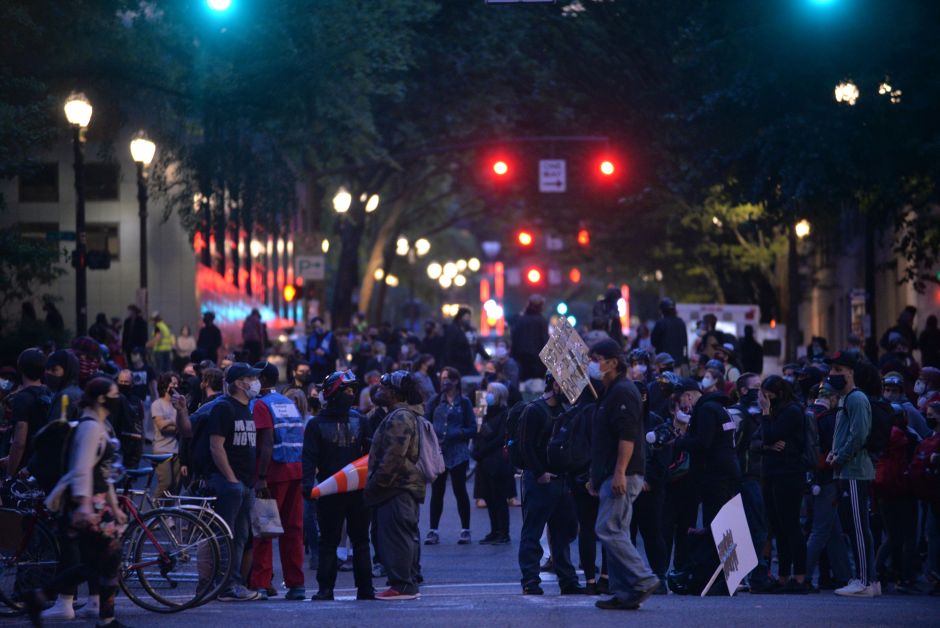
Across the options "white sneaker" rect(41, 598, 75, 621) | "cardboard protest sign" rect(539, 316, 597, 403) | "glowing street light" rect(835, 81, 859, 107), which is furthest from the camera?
"glowing street light" rect(835, 81, 859, 107)

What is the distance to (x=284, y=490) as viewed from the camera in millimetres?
14219

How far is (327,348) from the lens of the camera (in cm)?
3170

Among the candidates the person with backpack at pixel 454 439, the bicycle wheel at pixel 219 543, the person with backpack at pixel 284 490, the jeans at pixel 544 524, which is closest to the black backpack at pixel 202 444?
the person with backpack at pixel 284 490

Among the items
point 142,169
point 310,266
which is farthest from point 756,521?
point 310,266

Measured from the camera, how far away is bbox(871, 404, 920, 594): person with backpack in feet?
48.7

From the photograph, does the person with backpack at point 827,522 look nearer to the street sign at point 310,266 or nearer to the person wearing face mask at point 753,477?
the person wearing face mask at point 753,477

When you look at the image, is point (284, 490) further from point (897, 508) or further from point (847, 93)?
point (847, 93)

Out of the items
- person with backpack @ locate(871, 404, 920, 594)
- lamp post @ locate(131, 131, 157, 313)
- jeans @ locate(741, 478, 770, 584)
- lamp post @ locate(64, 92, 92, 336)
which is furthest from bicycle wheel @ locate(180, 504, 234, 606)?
lamp post @ locate(131, 131, 157, 313)

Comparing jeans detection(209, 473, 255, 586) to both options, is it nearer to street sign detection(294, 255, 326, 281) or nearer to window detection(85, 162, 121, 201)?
window detection(85, 162, 121, 201)

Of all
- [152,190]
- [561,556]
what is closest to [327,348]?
[152,190]

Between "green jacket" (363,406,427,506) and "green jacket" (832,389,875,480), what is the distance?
362 centimetres

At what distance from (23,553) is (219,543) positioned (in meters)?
1.45

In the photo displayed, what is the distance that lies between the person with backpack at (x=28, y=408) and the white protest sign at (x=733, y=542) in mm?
5442

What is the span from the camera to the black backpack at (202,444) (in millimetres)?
13438
